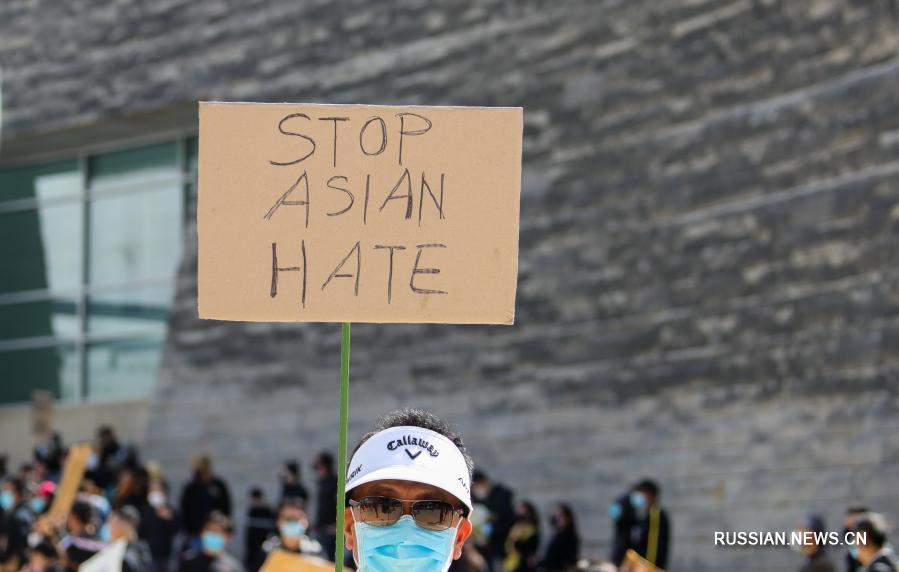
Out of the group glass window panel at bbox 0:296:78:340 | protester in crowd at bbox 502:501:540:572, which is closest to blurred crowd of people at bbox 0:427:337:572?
protester in crowd at bbox 502:501:540:572

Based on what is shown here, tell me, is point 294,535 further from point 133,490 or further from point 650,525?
point 133,490

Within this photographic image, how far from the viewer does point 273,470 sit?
19.5m

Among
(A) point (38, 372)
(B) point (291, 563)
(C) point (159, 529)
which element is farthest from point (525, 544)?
(A) point (38, 372)

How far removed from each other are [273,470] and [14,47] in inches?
316

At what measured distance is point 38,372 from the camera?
78.1 ft

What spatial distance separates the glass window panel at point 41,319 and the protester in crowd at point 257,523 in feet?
22.7

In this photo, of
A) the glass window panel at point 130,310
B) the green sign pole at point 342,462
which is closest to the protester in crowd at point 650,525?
the green sign pole at point 342,462

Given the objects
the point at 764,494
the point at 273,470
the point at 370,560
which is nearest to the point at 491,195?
the point at 370,560

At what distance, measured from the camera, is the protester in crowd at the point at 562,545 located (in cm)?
1459

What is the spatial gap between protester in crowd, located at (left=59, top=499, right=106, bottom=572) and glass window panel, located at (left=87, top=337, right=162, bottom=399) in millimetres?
10911

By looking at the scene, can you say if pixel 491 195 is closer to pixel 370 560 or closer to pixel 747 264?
pixel 370 560

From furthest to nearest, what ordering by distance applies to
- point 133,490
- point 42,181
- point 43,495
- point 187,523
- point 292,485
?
point 42,181, point 43,495, point 187,523, point 292,485, point 133,490

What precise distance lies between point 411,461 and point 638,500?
35.1 feet

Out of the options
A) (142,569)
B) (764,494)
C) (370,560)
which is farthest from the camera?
(764,494)
